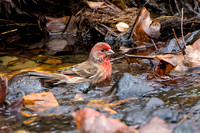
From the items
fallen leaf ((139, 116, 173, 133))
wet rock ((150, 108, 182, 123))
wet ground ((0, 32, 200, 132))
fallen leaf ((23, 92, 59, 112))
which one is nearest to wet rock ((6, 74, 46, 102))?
wet ground ((0, 32, 200, 132))

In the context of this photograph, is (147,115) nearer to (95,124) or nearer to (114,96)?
(95,124)

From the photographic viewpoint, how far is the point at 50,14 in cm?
824

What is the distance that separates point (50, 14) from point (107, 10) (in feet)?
5.54

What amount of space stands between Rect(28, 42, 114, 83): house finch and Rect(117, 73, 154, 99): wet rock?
1022mm

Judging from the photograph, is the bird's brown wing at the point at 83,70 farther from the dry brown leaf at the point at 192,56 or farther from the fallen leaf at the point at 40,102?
the dry brown leaf at the point at 192,56

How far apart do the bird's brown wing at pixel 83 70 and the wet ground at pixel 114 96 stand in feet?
1.17

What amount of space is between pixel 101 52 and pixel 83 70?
0.52 meters

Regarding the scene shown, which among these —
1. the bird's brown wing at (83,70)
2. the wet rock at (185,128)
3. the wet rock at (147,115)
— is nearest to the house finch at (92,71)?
the bird's brown wing at (83,70)

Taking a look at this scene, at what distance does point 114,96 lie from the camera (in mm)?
3643

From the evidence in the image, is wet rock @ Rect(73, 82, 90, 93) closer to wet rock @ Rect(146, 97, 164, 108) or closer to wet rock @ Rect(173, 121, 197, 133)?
wet rock @ Rect(146, 97, 164, 108)

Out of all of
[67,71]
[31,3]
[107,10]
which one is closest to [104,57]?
[67,71]

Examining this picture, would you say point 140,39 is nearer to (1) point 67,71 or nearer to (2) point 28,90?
(1) point 67,71

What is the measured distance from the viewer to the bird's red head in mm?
5156

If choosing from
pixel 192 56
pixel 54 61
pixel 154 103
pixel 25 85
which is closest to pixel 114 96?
pixel 154 103
